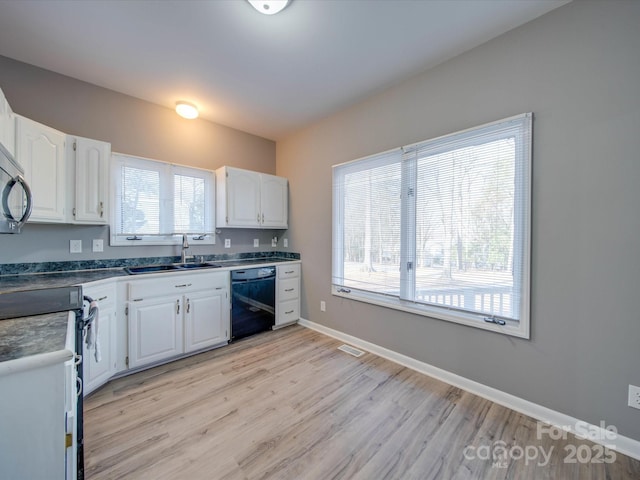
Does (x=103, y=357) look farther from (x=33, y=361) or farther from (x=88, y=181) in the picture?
(x=33, y=361)

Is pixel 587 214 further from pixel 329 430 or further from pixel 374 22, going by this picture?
pixel 329 430

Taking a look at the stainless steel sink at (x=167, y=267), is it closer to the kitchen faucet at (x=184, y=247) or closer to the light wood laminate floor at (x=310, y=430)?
the kitchen faucet at (x=184, y=247)

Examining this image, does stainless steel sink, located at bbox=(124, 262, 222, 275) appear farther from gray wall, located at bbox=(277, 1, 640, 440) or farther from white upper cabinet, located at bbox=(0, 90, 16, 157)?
gray wall, located at bbox=(277, 1, 640, 440)

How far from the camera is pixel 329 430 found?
1690 millimetres

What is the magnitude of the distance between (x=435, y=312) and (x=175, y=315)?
247 centimetres

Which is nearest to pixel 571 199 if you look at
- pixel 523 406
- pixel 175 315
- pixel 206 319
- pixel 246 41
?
pixel 523 406

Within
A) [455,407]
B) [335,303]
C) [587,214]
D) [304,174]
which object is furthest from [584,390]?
[304,174]

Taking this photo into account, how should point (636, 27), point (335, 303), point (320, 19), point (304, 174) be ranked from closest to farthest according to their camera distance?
point (636, 27) < point (320, 19) < point (335, 303) < point (304, 174)

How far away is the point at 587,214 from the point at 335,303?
2.35 metres

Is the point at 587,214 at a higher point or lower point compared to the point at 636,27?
lower

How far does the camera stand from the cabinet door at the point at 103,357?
6.44 ft

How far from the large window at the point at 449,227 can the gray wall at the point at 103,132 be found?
1.82 meters

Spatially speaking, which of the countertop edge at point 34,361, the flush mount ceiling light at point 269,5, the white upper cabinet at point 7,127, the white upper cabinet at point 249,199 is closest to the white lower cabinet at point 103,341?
the white upper cabinet at point 7,127

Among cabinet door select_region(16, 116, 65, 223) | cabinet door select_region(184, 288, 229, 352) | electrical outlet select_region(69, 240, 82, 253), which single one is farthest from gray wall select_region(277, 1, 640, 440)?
electrical outlet select_region(69, 240, 82, 253)
